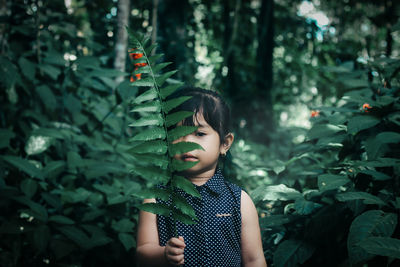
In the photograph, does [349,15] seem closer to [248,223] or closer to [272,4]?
[272,4]

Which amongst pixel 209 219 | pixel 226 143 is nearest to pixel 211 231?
pixel 209 219

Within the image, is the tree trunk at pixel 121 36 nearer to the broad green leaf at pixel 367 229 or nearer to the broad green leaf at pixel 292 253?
the broad green leaf at pixel 292 253

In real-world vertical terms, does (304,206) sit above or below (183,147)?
below

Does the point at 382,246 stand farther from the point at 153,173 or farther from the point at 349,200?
the point at 153,173

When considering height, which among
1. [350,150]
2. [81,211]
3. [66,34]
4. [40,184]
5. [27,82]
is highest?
[66,34]

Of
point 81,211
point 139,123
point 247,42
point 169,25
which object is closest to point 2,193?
point 81,211

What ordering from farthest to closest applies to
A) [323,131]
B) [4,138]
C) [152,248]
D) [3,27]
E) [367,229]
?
1. [3,27]
2. [4,138]
3. [323,131]
4. [152,248]
5. [367,229]

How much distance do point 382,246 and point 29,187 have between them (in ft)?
5.77

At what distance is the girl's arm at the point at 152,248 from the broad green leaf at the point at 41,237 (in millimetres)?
685

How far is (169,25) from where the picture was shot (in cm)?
355

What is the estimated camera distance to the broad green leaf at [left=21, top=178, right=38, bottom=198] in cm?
181

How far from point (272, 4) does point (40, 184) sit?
15.5ft

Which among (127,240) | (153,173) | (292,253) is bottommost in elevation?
(127,240)

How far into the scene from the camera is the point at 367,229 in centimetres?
107
